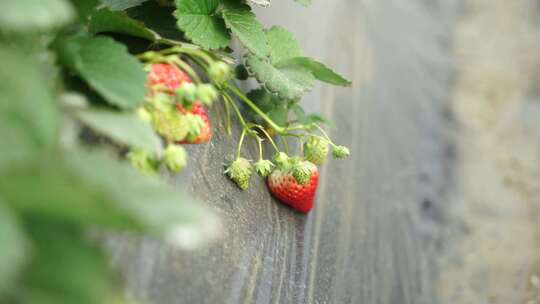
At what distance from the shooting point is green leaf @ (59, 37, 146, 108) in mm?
631

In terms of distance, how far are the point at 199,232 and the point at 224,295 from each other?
37 cm

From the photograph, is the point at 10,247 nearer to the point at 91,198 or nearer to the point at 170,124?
the point at 91,198

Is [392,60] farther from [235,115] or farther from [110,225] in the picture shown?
[110,225]

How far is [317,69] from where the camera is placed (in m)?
1.01

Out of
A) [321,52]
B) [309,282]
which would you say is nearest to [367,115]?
[321,52]

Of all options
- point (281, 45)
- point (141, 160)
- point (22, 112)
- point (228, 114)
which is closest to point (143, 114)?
point (141, 160)

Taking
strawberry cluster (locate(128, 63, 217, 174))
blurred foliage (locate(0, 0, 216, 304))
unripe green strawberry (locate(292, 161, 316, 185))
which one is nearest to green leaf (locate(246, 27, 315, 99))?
unripe green strawberry (locate(292, 161, 316, 185))

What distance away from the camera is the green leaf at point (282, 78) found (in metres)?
0.94

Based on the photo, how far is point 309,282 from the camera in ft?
3.46

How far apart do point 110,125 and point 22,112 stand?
0.42ft

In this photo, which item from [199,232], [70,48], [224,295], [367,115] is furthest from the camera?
[367,115]

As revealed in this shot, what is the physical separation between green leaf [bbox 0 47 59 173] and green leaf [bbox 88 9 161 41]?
11.6 inches

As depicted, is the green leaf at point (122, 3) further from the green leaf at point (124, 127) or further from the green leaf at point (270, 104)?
the green leaf at point (124, 127)

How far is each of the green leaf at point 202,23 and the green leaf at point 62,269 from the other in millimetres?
466
